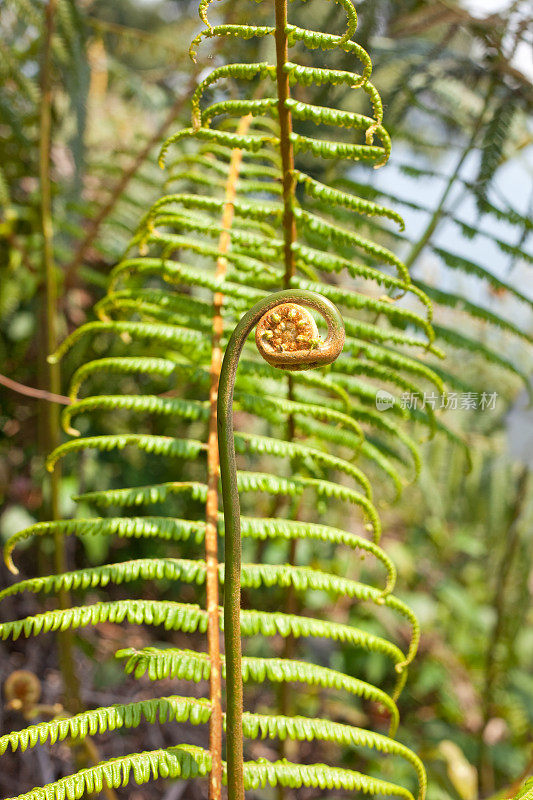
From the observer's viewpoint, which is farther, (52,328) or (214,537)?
(52,328)

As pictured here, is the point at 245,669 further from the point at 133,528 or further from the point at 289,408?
the point at 289,408

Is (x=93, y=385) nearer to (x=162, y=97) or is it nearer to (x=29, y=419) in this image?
(x=29, y=419)

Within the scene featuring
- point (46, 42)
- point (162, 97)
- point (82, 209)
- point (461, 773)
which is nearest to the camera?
point (46, 42)

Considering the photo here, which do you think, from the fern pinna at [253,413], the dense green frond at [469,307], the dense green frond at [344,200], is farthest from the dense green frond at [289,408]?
the dense green frond at [469,307]

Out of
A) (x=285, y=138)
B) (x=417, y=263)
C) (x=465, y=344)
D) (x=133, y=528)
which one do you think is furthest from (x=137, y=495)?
(x=417, y=263)

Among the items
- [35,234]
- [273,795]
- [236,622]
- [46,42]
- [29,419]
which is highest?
[46,42]

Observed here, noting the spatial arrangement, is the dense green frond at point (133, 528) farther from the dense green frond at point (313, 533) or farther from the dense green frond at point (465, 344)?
the dense green frond at point (465, 344)

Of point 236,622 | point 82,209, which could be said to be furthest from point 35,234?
point 236,622
